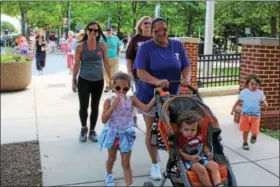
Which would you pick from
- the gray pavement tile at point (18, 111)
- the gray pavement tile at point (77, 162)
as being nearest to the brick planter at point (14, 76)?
the gray pavement tile at point (18, 111)

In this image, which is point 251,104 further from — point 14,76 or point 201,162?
point 14,76

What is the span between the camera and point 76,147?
18.4ft

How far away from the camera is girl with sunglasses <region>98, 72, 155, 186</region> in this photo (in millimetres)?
3771

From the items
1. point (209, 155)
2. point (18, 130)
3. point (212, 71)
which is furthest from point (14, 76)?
point (209, 155)

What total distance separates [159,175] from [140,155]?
0.89 m

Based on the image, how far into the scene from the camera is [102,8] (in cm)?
2961

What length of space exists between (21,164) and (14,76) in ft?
19.2

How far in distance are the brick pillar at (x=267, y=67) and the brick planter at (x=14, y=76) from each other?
604 cm

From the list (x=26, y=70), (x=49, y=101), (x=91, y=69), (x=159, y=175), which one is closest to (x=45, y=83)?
(x=26, y=70)

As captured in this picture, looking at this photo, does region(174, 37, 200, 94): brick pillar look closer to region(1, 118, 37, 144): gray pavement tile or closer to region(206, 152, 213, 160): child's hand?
region(1, 118, 37, 144): gray pavement tile

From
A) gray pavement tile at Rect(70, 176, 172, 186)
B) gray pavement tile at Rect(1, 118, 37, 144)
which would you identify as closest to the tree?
gray pavement tile at Rect(1, 118, 37, 144)

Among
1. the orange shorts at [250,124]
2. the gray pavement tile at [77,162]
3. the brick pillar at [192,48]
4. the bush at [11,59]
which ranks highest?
the brick pillar at [192,48]

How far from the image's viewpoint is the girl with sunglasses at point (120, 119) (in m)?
3.77

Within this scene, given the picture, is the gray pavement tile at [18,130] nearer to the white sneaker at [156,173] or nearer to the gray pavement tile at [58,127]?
the gray pavement tile at [58,127]
